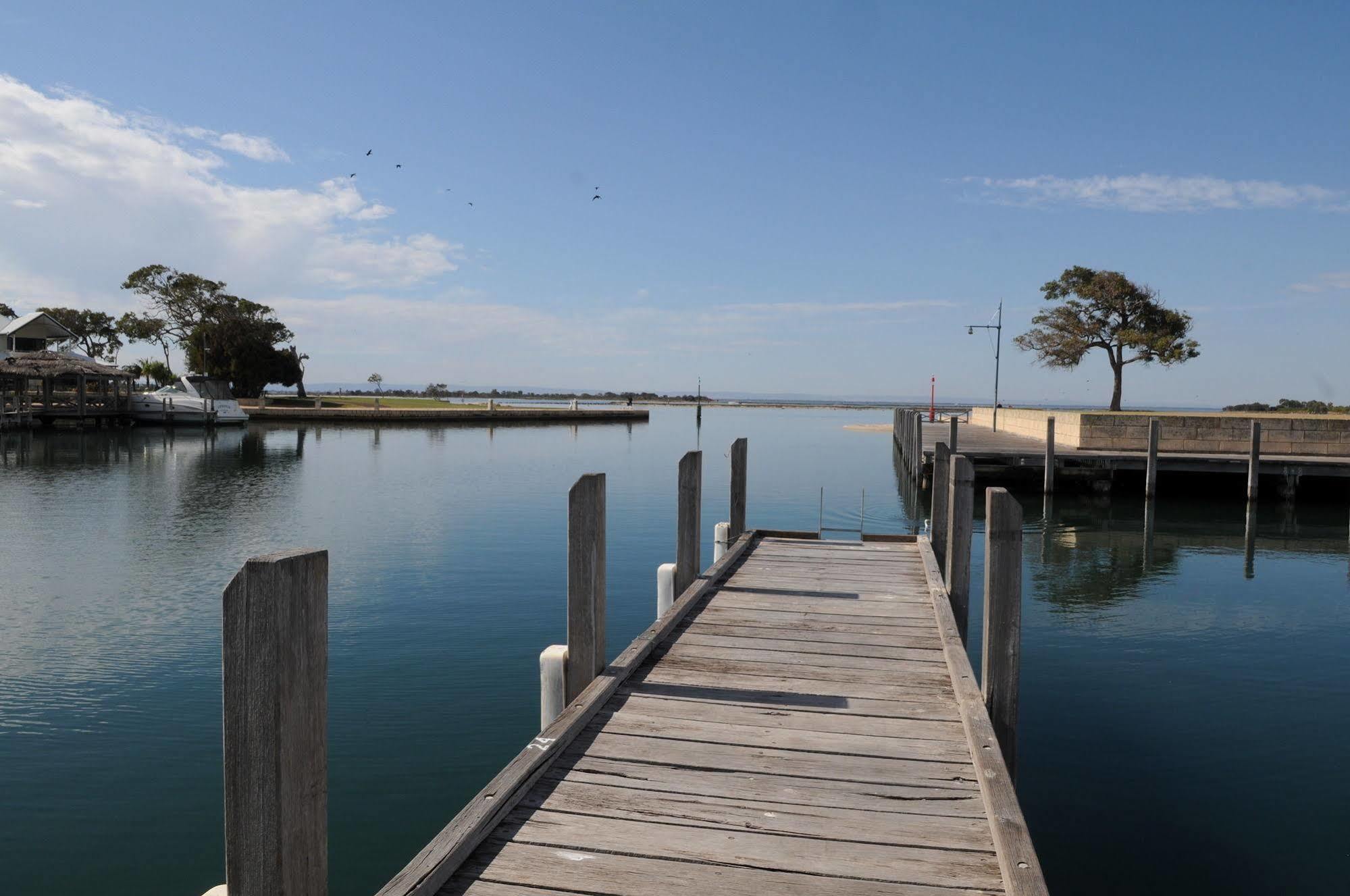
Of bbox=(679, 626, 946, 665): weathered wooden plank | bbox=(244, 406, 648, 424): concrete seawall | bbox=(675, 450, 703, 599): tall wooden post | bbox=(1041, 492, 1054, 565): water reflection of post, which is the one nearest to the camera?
bbox=(679, 626, 946, 665): weathered wooden plank

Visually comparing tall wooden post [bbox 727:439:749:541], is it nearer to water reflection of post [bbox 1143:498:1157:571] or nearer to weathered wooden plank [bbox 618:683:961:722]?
weathered wooden plank [bbox 618:683:961:722]

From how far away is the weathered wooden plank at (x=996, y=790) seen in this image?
302cm

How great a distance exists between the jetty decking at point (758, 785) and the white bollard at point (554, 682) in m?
0.22

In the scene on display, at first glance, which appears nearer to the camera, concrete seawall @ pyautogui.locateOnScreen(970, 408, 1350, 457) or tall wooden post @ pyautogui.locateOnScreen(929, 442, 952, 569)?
tall wooden post @ pyautogui.locateOnScreen(929, 442, 952, 569)

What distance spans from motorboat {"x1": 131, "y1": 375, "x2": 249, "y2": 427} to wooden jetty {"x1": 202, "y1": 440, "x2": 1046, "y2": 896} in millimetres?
53393

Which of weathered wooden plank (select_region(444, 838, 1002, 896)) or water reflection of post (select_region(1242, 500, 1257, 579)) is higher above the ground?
weathered wooden plank (select_region(444, 838, 1002, 896))

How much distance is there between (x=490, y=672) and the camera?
30.3 ft

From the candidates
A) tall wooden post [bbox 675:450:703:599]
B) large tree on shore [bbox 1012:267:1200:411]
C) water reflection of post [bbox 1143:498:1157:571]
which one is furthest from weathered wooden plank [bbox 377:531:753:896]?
large tree on shore [bbox 1012:267:1200:411]

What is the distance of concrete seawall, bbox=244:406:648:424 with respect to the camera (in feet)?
193

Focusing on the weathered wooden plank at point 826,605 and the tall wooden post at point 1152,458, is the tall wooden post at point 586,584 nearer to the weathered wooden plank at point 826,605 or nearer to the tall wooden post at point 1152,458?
the weathered wooden plank at point 826,605

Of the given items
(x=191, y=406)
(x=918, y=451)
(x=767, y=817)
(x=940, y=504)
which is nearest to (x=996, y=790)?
(x=767, y=817)

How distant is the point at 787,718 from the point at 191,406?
183 ft

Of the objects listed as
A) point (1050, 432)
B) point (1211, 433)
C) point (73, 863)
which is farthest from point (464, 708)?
point (1211, 433)

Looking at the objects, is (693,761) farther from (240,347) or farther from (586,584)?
(240,347)
